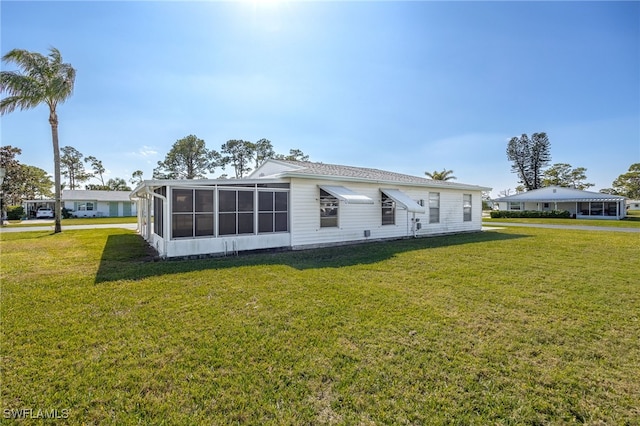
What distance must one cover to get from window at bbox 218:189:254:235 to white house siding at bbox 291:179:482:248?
1783mm

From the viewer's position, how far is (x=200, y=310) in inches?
206

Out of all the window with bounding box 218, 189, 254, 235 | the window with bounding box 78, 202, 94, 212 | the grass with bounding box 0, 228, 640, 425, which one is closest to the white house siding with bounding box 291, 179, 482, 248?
the window with bounding box 218, 189, 254, 235

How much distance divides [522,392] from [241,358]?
3.23m

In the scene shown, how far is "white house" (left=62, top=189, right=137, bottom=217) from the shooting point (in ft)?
127

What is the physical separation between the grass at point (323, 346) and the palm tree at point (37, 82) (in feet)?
47.4

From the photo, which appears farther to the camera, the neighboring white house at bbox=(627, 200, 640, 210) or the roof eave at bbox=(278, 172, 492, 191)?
the neighboring white house at bbox=(627, 200, 640, 210)

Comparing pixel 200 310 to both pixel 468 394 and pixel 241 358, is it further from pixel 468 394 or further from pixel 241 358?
pixel 468 394

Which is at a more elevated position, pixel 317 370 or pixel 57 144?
pixel 57 144

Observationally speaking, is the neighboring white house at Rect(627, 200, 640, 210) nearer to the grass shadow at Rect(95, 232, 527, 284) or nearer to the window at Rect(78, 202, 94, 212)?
the grass shadow at Rect(95, 232, 527, 284)

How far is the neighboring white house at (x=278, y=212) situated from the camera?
9.85 m

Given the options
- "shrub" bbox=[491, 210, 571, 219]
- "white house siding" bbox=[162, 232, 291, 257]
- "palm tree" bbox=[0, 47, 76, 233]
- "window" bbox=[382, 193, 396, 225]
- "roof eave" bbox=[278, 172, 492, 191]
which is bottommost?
"white house siding" bbox=[162, 232, 291, 257]

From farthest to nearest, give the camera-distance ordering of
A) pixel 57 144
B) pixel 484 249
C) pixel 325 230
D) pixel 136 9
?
1. pixel 57 144
2. pixel 325 230
3. pixel 484 249
4. pixel 136 9

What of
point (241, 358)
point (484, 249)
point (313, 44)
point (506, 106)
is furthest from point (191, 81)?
point (506, 106)

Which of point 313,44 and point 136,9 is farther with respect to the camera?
point 313,44
